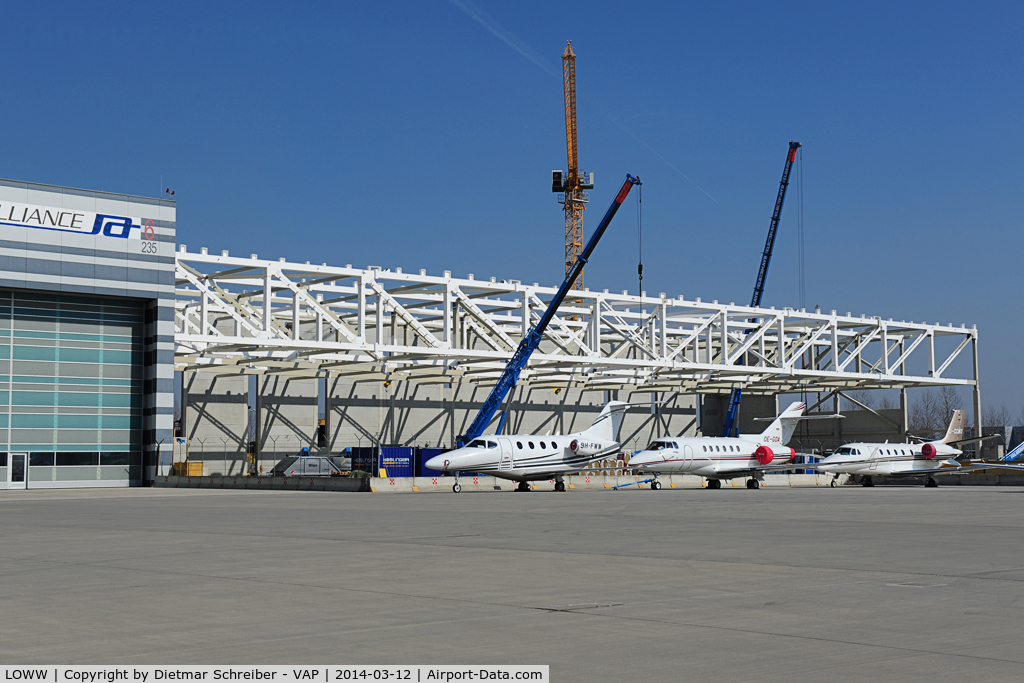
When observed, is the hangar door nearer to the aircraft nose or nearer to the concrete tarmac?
the aircraft nose

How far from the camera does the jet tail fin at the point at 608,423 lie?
54469mm

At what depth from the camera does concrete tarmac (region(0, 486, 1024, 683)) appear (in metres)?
8.03

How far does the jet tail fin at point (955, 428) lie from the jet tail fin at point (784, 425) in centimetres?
1106

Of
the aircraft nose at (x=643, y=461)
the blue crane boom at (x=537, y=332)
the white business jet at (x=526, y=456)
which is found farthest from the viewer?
the blue crane boom at (x=537, y=332)

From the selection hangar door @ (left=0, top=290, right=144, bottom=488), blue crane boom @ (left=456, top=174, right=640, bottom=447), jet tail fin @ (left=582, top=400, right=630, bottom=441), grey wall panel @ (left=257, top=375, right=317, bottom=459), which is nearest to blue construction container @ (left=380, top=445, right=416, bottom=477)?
blue crane boom @ (left=456, top=174, right=640, bottom=447)

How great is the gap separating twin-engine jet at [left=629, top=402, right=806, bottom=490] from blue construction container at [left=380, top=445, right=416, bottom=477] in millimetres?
16876

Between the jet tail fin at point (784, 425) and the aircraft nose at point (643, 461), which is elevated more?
the jet tail fin at point (784, 425)

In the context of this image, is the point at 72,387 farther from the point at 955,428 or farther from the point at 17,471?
the point at 955,428

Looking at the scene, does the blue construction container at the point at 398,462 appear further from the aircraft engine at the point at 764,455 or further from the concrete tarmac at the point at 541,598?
the concrete tarmac at the point at 541,598

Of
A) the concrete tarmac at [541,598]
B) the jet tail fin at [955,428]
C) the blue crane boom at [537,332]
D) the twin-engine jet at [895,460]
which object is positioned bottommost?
the concrete tarmac at [541,598]

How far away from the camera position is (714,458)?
53.8 m

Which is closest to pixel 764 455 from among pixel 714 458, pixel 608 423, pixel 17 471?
pixel 714 458

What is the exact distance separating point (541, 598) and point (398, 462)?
54936 millimetres

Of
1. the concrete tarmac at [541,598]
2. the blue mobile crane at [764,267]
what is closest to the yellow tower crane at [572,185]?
the blue mobile crane at [764,267]
